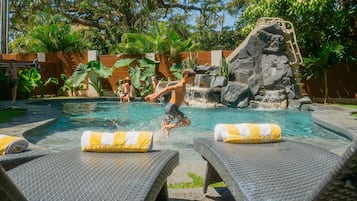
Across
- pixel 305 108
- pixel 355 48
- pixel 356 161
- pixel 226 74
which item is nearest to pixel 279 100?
pixel 305 108

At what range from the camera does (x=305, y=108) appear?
544 inches

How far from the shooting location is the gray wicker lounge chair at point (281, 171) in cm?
144

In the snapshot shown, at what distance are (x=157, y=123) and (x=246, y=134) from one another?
21.8 ft

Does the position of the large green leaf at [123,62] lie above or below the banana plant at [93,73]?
above

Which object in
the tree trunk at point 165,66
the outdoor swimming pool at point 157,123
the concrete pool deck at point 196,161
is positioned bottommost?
the outdoor swimming pool at point 157,123

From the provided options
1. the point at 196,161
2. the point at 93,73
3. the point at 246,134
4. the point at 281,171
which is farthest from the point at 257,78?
the point at 281,171

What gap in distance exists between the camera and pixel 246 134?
153 inches

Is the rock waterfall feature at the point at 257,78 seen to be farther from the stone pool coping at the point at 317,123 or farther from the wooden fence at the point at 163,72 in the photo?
the stone pool coping at the point at 317,123

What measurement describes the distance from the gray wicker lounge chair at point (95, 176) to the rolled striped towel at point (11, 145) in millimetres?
644

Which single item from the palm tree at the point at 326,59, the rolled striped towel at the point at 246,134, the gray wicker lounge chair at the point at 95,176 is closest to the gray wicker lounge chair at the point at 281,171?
the rolled striped towel at the point at 246,134

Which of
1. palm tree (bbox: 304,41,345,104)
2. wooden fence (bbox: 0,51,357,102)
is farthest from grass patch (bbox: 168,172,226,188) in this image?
wooden fence (bbox: 0,51,357,102)

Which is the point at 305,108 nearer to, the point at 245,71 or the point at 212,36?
the point at 245,71

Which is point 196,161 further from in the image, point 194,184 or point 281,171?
point 281,171

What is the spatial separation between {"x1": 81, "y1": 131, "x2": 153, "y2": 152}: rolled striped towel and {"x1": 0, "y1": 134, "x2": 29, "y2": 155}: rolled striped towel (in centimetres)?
82
